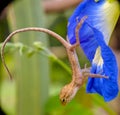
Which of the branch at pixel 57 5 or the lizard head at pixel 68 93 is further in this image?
the branch at pixel 57 5

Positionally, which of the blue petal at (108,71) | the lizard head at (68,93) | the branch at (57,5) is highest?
the blue petal at (108,71)

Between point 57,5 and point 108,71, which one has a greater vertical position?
point 108,71

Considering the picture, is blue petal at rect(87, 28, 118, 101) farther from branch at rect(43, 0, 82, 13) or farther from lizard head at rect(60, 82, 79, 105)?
branch at rect(43, 0, 82, 13)

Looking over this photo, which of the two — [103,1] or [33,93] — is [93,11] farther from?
[33,93]

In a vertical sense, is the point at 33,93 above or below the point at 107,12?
below

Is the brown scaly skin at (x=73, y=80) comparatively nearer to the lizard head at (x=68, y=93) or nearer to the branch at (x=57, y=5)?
the lizard head at (x=68, y=93)

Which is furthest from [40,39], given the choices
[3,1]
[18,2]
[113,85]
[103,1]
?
[113,85]

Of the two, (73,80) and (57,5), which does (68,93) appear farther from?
(57,5)

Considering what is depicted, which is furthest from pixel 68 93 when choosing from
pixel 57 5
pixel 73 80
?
pixel 57 5

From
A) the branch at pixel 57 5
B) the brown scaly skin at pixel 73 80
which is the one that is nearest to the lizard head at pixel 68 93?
the brown scaly skin at pixel 73 80

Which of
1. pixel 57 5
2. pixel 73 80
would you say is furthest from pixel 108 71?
pixel 57 5

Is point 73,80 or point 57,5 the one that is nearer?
point 73,80
